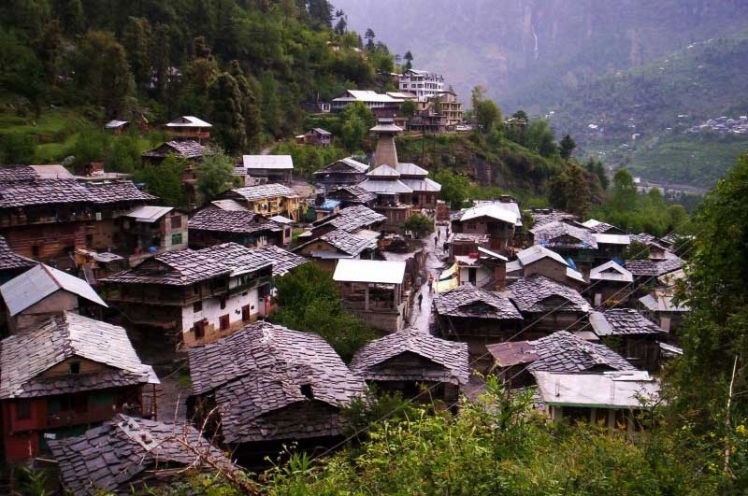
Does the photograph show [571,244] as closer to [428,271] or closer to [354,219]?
[428,271]

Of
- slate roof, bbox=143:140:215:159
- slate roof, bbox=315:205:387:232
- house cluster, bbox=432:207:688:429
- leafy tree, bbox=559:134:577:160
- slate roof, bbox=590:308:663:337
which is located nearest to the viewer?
house cluster, bbox=432:207:688:429

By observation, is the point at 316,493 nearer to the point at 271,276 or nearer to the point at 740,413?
the point at 740,413

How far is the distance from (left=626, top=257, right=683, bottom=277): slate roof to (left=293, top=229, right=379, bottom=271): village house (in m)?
18.7

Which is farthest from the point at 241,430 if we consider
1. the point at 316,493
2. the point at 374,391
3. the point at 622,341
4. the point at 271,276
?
the point at 622,341

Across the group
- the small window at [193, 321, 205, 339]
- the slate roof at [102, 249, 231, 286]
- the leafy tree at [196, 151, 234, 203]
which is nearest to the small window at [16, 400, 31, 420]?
the slate roof at [102, 249, 231, 286]

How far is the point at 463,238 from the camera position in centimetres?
4403

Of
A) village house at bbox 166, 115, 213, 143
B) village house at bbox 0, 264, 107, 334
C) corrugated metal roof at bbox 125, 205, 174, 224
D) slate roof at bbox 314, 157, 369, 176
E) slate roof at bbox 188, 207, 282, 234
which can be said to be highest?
village house at bbox 166, 115, 213, 143

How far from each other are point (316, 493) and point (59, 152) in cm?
4715

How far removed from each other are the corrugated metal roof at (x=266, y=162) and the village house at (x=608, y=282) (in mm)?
30638

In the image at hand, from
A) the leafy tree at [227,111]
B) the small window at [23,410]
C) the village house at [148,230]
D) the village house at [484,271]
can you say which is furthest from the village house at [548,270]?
the leafy tree at [227,111]

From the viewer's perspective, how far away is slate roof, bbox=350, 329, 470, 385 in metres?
22.9

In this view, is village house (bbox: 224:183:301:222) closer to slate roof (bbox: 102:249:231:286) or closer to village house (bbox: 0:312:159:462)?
slate roof (bbox: 102:249:231:286)

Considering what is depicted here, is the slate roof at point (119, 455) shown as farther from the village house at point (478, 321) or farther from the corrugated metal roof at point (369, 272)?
the village house at point (478, 321)

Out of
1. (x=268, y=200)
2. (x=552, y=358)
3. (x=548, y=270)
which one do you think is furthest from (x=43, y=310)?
(x=548, y=270)
